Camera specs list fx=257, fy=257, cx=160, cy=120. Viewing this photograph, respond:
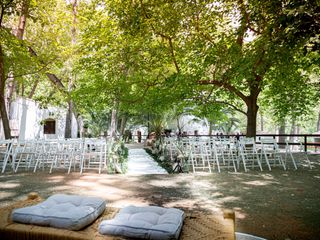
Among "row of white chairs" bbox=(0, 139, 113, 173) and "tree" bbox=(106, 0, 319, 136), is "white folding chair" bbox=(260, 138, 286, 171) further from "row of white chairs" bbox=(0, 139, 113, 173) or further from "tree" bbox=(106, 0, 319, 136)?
"row of white chairs" bbox=(0, 139, 113, 173)

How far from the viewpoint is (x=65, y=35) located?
11.9 m

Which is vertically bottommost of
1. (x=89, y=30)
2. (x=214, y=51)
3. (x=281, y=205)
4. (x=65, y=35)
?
(x=281, y=205)

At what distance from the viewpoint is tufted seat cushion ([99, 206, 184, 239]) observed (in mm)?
1762

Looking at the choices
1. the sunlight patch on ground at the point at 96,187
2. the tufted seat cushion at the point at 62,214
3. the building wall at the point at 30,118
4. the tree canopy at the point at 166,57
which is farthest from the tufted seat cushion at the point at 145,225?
the building wall at the point at 30,118

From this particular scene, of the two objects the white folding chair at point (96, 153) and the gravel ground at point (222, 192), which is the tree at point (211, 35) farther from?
the white folding chair at point (96, 153)

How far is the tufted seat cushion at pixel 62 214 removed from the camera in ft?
6.37

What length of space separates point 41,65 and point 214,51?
6524 mm

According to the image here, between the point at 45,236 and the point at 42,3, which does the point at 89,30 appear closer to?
A: the point at 42,3

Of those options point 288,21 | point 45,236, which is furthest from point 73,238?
point 288,21

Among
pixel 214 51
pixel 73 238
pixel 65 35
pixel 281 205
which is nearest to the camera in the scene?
pixel 73 238

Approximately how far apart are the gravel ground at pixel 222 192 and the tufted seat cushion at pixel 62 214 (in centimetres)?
179

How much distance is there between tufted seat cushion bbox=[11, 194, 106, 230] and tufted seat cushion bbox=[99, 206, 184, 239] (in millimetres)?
188

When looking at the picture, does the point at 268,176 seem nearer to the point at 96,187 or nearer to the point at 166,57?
the point at 96,187

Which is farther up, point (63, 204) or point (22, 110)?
point (22, 110)
